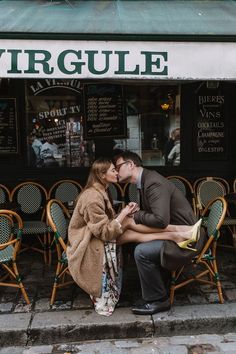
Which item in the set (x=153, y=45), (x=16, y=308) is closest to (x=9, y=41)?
(x=153, y=45)

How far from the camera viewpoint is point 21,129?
651cm

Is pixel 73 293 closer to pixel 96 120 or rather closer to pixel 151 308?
pixel 151 308

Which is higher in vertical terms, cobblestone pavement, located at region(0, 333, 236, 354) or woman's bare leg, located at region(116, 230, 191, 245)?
woman's bare leg, located at region(116, 230, 191, 245)

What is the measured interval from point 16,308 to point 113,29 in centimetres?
270

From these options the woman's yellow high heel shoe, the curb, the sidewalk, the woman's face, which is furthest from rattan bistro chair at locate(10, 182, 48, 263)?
the woman's yellow high heel shoe

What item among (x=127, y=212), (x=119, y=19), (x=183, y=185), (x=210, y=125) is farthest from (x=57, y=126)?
(x=127, y=212)

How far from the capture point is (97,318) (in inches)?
157

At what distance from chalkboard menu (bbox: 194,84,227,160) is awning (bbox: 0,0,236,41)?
1.50 m

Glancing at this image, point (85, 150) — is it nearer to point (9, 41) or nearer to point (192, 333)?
point (9, 41)

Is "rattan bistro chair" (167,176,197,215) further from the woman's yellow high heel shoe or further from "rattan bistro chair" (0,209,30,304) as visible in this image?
"rattan bistro chair" (0,209,30,304)

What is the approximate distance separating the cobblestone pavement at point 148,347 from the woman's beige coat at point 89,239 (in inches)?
17.7

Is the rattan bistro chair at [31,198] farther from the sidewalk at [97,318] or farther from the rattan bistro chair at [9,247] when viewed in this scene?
the sidewalk at [97,318]

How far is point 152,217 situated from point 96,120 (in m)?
2.99

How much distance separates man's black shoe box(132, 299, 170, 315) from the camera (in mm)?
4020
